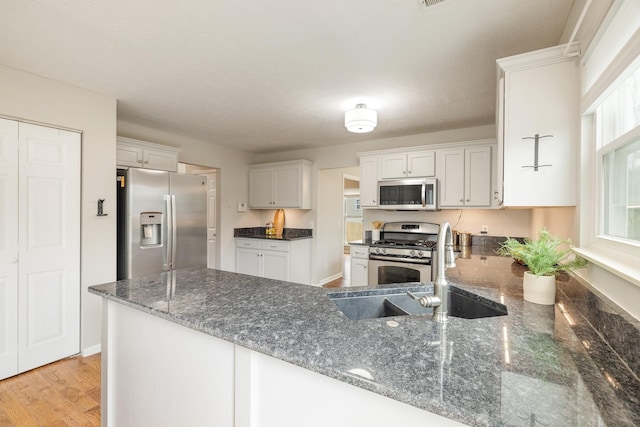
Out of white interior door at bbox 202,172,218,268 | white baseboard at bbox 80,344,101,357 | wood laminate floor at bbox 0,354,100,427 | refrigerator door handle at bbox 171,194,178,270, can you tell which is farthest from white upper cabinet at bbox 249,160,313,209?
wood laminate floor at bbox 0,354,100,427

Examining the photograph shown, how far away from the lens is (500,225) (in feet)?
12.6

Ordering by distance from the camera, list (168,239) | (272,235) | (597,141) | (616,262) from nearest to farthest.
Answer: (616,262) → (597,141) → (168,239) → (272,235)

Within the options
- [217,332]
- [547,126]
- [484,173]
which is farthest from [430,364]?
[484,173]

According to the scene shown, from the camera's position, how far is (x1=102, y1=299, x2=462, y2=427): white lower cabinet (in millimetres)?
820

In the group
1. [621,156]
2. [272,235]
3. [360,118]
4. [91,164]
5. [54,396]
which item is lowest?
[54,396]

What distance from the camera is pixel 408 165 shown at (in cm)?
403

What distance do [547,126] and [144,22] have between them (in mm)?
2315

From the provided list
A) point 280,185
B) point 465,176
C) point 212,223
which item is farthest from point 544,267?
point 212,223

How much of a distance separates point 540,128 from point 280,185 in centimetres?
401

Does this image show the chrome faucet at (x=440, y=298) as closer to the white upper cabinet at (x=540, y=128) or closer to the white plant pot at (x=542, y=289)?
the white plant pot at (x=542, y=289)

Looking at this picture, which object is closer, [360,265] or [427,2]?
[427,2]

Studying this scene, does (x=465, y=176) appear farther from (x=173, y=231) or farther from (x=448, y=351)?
(x=173, y=231)

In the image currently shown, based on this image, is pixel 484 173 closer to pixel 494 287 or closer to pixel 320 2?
pixel 494 287

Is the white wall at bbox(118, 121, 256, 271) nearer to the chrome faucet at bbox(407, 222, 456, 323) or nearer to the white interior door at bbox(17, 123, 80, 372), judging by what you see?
the white interior door at bbox(17, 123, 80, 372)
